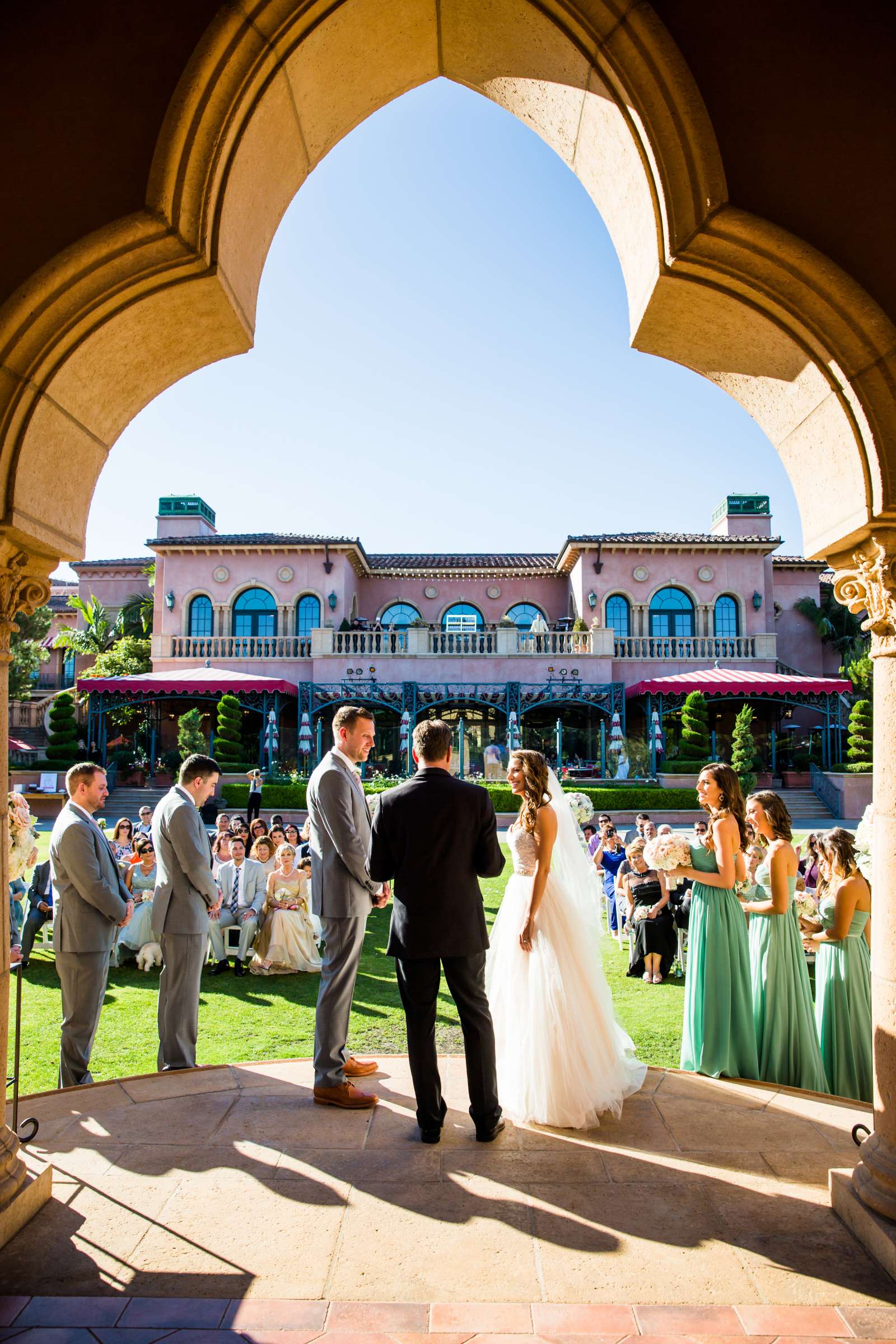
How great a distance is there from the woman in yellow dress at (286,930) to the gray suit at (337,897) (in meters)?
3.91

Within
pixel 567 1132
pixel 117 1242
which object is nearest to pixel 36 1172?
pixel 117 1242

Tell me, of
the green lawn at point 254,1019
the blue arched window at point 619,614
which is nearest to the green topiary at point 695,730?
the blue arched window at point 619,614

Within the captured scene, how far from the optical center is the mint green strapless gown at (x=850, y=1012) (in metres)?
4.73

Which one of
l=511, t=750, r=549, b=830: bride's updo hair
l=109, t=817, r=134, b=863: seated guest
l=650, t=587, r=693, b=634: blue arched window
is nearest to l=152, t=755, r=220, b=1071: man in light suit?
l=511, t=750, r=549, b=830: bride's updo hair

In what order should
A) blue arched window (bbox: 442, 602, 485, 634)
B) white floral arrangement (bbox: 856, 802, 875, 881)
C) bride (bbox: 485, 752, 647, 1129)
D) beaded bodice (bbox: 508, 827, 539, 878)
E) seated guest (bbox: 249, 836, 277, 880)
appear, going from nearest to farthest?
bride (bbox: 485, 752, 647, 1129) → beaded bodice (bbox: 508, 827, 539, 878) → white floral arrangement (bbox: 856, 802, 875, 881) → seated guest (bbox: 249, 836, 277, 880) → blue arched window (bbox: 442, 602, 485, 634)

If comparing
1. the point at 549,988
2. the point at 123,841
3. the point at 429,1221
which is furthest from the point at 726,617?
the point at 429,1221

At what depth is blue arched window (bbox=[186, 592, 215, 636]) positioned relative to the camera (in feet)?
100

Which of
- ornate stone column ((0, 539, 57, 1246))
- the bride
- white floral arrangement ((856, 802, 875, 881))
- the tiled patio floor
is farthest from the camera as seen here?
white floral arrangement ((856, 802, 875, 881))

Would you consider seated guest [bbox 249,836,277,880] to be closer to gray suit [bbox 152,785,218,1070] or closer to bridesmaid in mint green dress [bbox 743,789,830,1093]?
gray suit [bbox 152,785,218,1070]

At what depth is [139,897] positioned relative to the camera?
8898 mm

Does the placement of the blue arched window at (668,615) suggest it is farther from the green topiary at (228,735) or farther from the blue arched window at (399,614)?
the green topiary at (228,735)

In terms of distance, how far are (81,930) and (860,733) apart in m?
22.5

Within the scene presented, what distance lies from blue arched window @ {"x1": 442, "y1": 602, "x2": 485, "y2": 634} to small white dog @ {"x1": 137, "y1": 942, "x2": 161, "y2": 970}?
2437cm

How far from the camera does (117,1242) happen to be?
3035 mm
